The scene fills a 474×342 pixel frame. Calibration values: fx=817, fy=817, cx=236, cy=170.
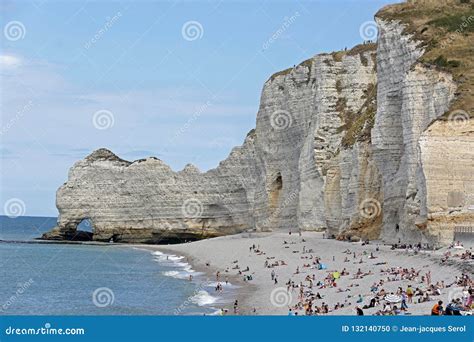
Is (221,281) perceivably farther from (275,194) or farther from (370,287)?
(275,194)

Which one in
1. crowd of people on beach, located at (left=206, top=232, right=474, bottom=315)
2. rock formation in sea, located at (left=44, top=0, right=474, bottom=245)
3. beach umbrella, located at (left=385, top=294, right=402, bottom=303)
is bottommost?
beach umbrella, located at (left=385, top=294, right=402, bottom=303)

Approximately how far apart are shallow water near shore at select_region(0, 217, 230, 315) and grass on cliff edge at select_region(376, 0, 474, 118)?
1685cm

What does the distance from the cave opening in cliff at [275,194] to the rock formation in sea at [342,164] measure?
135 mm

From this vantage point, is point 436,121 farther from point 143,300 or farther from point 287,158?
point 287,158

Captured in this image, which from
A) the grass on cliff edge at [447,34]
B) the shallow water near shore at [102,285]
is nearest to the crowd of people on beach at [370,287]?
the shallow water near shore at [102,285]

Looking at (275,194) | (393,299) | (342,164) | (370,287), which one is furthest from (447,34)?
(275,194)

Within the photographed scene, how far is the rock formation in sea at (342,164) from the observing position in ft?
134

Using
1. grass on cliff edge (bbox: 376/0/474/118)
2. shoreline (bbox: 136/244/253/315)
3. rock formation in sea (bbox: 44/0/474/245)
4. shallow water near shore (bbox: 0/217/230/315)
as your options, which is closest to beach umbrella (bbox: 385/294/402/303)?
shoreline (bbox: 136/244/253/315)

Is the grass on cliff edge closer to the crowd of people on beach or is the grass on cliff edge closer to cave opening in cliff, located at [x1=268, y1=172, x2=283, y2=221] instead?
the crowd of people on beach

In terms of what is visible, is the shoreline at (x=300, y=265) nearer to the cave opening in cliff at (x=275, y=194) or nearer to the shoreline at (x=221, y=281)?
the shoreline at (x=221, y=281)

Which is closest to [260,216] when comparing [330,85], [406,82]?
[330,85]

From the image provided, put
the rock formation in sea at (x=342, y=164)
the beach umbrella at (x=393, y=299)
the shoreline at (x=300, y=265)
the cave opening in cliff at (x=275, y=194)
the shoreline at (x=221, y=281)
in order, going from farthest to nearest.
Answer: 1. the cave opening in cliff at (x=275, y=194)
2. the rock formation in sea at (x=342, y=164)
3. the shoreline at (x=221, y=281)
4. the shoreline at (x=300, y=265)
5. the beach umbrella at (x=393, y=299)

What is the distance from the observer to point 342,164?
58719mm

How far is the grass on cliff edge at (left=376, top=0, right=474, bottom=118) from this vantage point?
43.3 m
